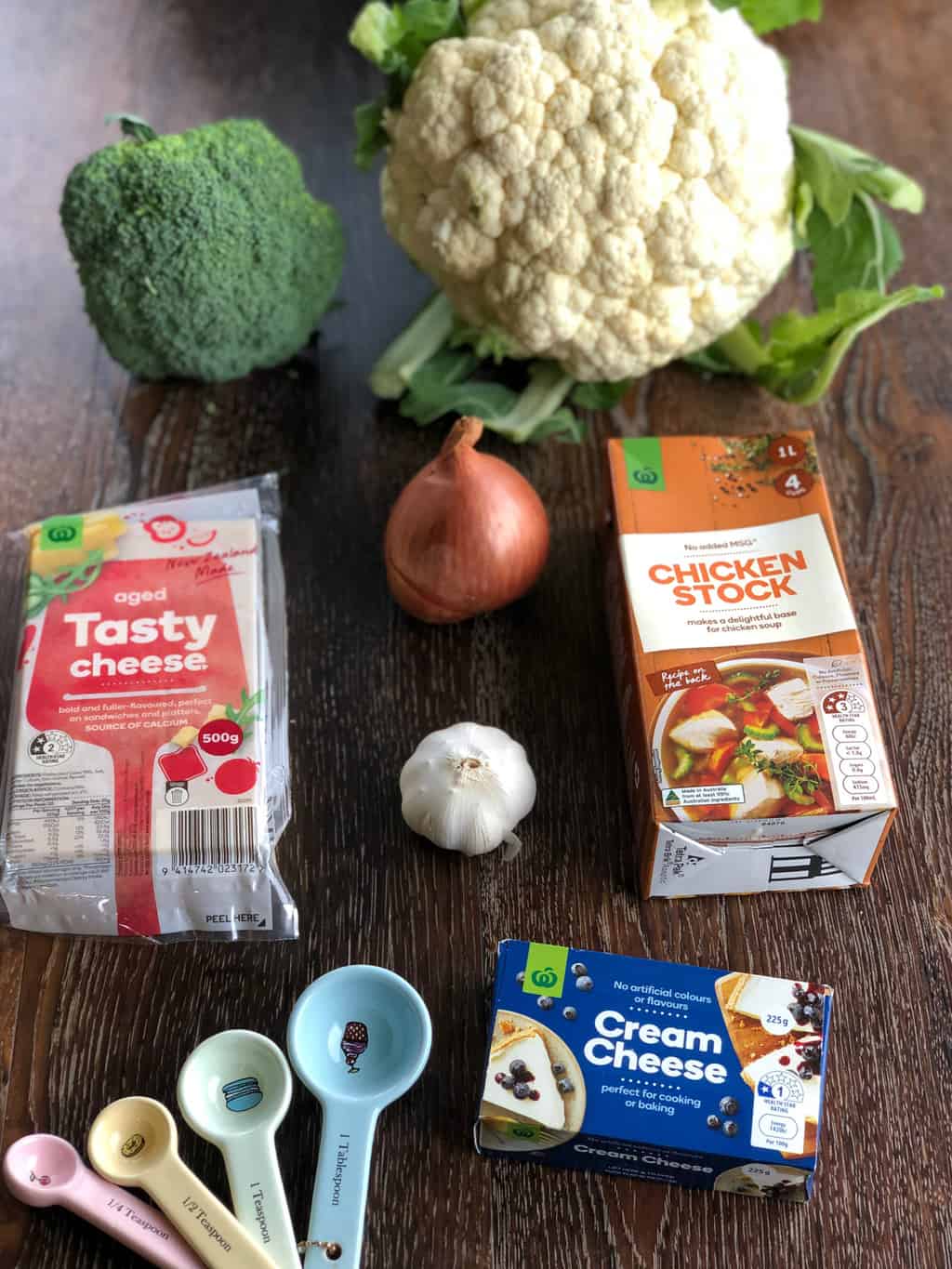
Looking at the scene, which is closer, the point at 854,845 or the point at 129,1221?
the point at 129,1221

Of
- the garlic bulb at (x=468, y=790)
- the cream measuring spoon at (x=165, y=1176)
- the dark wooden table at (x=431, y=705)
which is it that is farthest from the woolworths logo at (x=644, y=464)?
the cream measuring spoon at (x=165, y=1176)

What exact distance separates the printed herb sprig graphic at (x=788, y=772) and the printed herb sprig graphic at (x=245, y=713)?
0.36 m

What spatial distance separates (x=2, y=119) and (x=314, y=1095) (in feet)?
3.69

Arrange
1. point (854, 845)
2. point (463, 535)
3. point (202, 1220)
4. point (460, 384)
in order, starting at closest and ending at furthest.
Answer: point (202, 1220) < point (854, 845) < point (463, 535) < point (460, 384)

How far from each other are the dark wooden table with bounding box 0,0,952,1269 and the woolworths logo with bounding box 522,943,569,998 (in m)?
0.07

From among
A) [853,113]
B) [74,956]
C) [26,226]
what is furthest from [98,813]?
[853,113]

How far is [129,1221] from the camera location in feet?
2.35

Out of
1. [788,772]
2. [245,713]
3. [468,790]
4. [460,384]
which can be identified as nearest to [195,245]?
[460,384]

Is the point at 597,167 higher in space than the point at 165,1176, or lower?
higher

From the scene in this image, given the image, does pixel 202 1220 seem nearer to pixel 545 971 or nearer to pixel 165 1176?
pixel 165 1176

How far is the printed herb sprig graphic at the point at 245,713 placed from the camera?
0.89 meters

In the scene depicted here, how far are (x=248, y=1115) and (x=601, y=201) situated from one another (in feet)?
2.44

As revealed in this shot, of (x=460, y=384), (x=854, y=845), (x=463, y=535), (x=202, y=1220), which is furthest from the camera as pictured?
(x=460, y=384)

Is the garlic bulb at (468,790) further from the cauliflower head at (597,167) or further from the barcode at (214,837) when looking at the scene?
the cauliflower head at (597,167)
